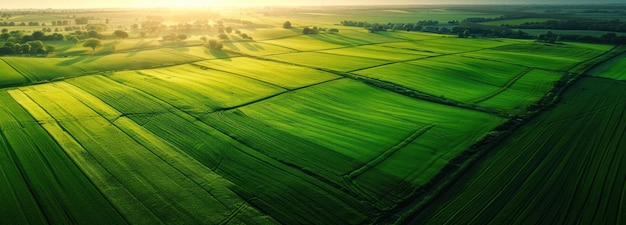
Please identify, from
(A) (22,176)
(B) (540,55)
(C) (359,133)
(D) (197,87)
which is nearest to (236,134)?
(C) (359,133)

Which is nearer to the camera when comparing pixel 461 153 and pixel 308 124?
pixel 461 153

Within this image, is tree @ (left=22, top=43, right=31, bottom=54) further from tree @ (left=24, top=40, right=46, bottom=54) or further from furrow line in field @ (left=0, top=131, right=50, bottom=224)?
furrow line in field @ (left=0, top=131, right=50, bottom=224)

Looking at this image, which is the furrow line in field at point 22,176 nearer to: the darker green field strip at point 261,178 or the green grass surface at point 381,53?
the darker green field strip at point 261,178

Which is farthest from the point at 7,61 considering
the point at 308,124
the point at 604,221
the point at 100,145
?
the point at 604,221

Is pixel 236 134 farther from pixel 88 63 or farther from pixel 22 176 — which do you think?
pixel 88 63

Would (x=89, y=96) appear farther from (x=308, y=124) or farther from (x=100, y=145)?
(x=308, y=124)

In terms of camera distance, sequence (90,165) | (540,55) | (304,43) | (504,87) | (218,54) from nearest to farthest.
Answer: (90,165), (504,87), (540,55), (218,54), (304,43)

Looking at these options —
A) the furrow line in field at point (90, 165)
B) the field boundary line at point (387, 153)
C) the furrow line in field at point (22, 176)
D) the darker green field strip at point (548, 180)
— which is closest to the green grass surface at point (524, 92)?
the darker green field strip at point (548, 180)
